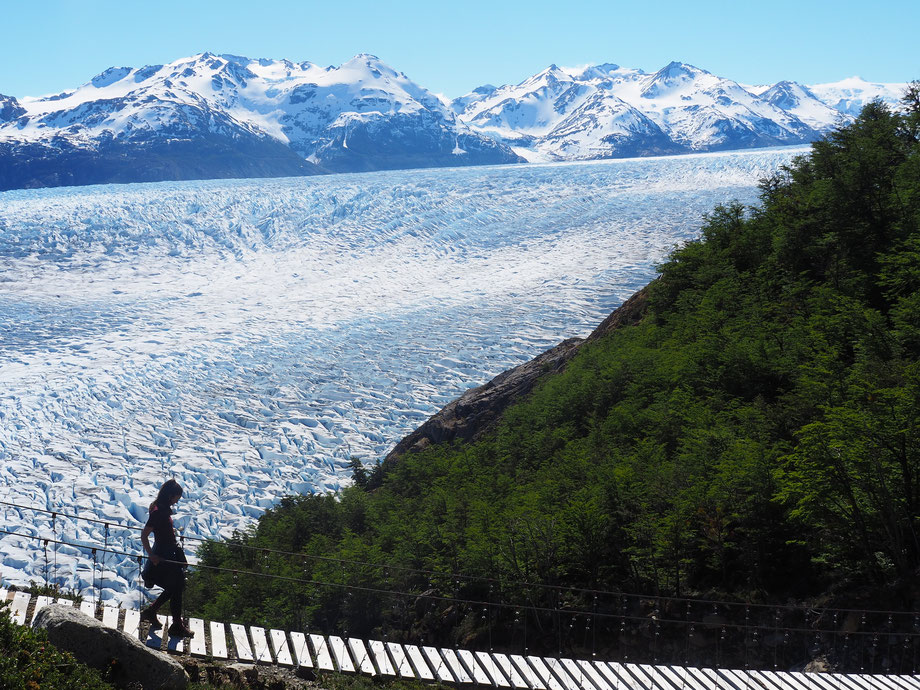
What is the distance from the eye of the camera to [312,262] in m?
58.2

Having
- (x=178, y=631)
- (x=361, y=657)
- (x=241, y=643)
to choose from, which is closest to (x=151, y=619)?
(x=178, y=631)

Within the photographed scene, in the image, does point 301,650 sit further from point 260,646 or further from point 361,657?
point 361,657

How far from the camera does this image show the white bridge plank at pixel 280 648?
788 cm

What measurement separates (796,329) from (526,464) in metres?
6.69

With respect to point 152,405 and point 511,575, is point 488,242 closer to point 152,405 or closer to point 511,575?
point 152,405

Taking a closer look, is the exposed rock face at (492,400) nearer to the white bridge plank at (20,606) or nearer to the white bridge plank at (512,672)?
the white bridge plank at (512,672)

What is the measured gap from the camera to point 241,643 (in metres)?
8.05

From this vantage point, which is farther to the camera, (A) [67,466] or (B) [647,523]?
Answer: (A) [67,466]

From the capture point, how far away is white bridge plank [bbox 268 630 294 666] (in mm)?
7875

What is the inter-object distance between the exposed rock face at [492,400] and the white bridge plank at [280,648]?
1406 centimetres

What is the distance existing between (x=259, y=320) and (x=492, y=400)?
83.7 feet

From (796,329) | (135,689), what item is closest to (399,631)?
(135,689)

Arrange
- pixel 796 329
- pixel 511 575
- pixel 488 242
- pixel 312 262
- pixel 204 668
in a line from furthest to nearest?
1. pixel 488 242
2. pixel 312 262
3. pixel 796 329
4. pixel 511 575
5. pixel 204 668

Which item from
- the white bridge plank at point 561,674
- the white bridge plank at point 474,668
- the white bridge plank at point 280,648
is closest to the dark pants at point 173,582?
the white bridge plank at point 280,648
